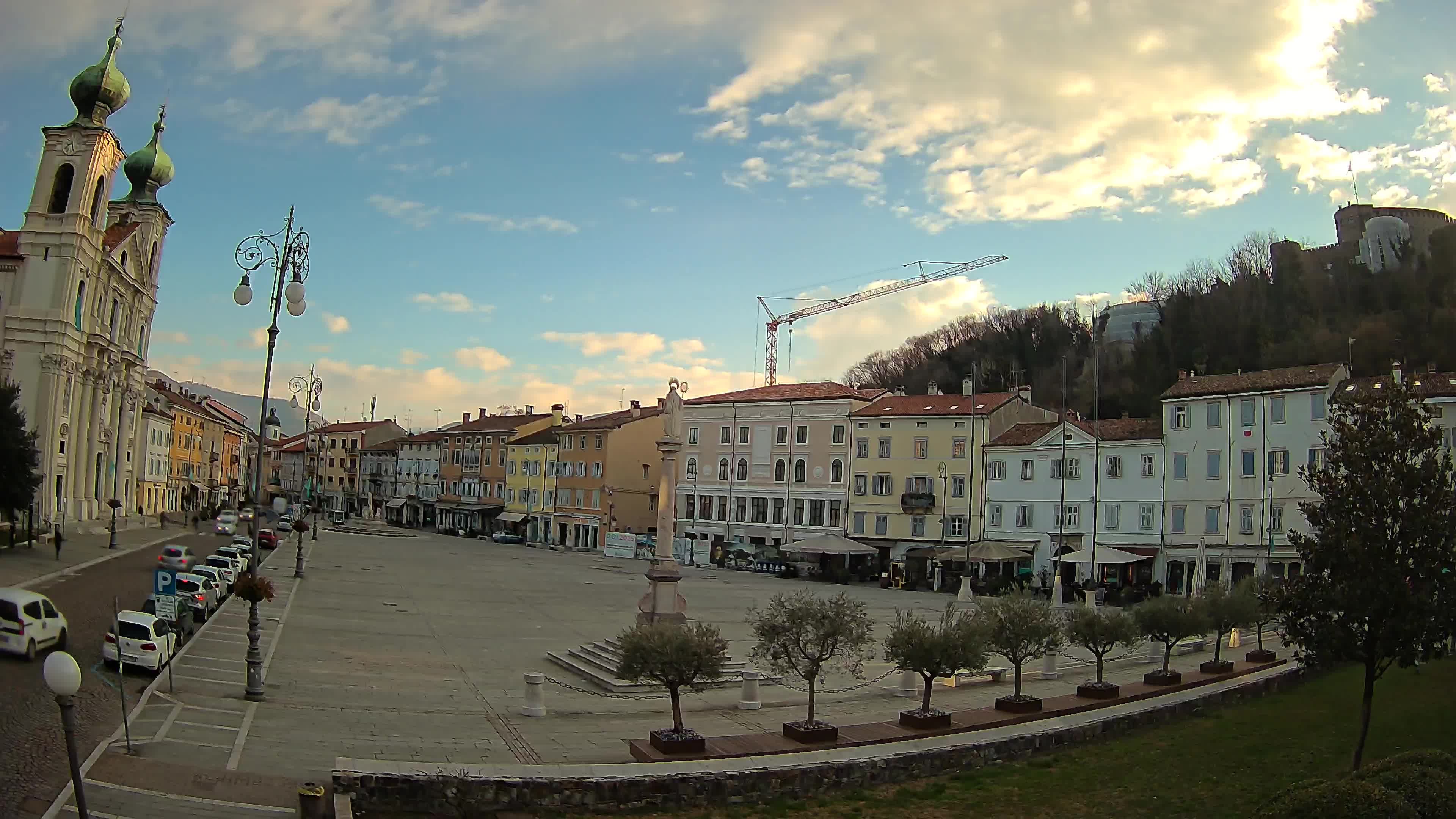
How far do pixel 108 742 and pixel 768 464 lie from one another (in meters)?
57.5

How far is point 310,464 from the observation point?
137 m

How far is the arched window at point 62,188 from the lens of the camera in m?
60.3

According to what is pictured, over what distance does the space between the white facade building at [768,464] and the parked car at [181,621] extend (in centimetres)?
4370

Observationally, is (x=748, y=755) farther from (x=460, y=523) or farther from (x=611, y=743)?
(x=460, y=523)

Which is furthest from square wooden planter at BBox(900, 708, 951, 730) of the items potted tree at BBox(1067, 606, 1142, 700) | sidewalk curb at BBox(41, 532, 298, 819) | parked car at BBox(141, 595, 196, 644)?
parked car at BBox(141, 595, 196, 644)

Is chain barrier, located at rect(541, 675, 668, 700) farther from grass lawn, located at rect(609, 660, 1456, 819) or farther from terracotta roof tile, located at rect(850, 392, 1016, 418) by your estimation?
terracotta roof tile, located at rect(850, 392, 1016, 418)

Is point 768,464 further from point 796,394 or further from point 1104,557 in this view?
point 1104,557

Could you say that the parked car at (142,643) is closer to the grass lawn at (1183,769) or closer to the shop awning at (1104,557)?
the grass lawn at (1183,769)

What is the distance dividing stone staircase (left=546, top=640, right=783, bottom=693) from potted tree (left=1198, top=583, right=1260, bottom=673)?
1040 cm

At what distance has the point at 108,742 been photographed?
15.0 m

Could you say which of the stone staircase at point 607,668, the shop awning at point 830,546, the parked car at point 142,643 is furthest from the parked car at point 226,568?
the shop awning at point 830,546

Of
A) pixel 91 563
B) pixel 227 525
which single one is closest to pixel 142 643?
pixel 91 563

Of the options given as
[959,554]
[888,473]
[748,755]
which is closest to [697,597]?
[959,554]

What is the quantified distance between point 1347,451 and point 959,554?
131ft
